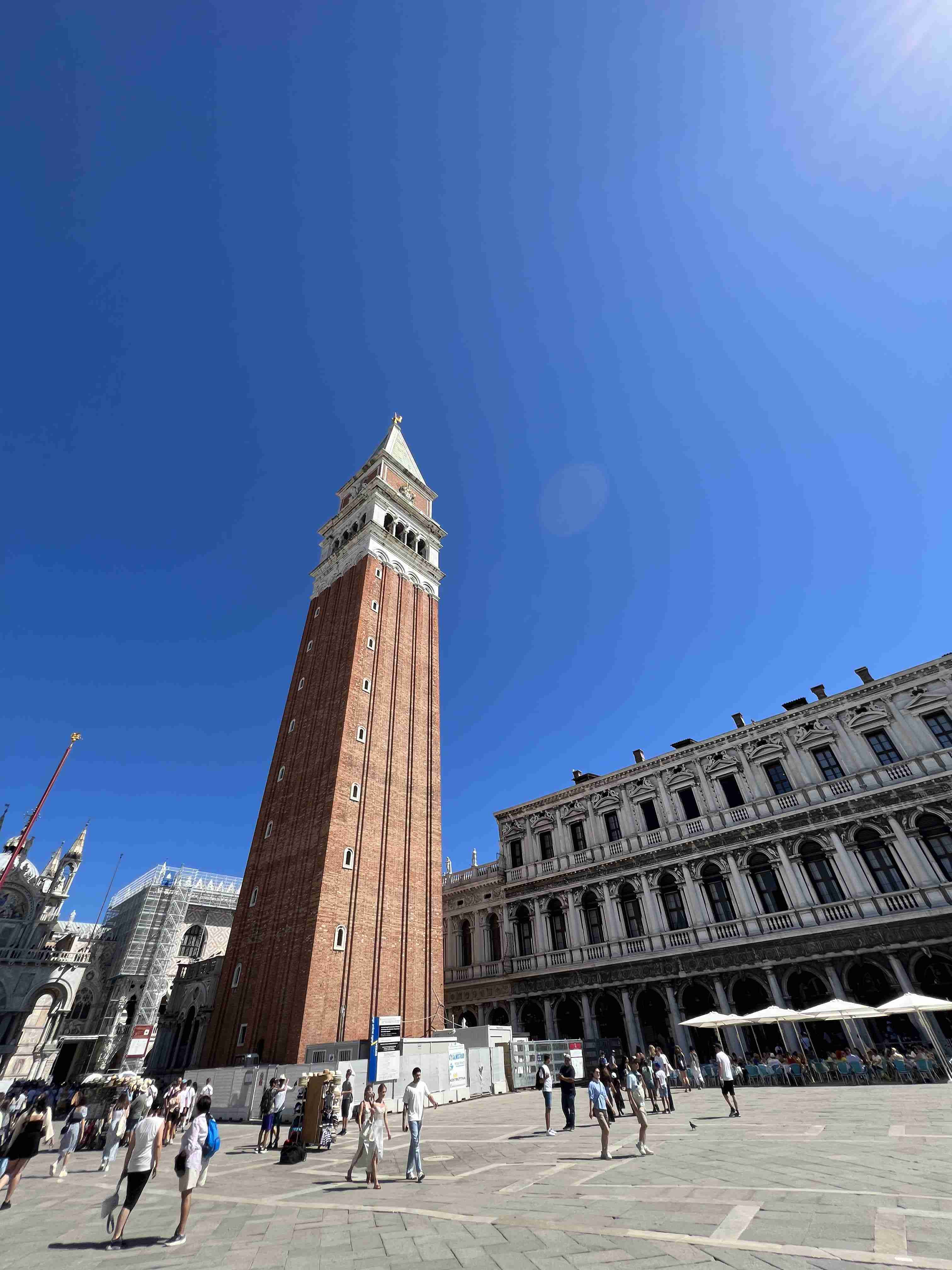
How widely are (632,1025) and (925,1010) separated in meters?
12.2

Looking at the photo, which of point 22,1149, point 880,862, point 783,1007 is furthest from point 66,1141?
point 880,862

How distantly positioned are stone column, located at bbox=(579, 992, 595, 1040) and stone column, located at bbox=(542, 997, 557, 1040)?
1.41 m

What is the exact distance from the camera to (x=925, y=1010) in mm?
17719

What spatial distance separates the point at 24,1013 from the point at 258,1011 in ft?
105

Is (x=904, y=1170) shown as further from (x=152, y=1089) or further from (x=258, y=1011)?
(x=258, y=1011)

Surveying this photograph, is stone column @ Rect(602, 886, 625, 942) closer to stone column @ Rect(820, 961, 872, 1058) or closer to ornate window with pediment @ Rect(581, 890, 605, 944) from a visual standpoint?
ornate window with pediment @ Rect(581, 890, 605, 944)

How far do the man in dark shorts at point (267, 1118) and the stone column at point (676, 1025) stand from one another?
16.3 metres

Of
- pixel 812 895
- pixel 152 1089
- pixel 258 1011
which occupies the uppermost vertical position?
pixel 812 895

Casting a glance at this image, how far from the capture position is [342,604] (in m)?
35.9

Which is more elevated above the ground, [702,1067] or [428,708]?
[428,708]

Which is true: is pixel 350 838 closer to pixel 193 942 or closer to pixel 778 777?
pixel 778 777

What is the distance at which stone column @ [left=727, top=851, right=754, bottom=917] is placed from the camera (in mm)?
25141

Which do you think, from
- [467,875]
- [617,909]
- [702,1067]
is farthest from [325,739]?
[702,1067]

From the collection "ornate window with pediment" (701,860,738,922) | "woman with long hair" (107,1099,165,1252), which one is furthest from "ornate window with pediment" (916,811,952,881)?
"woman with long hair" (107,1099,165,1252)
